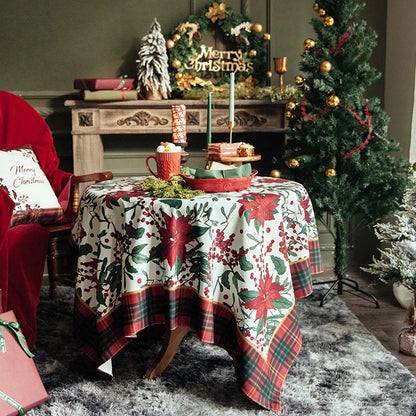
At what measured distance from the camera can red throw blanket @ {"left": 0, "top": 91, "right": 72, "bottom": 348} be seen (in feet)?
7.90

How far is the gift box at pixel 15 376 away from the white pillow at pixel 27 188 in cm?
92

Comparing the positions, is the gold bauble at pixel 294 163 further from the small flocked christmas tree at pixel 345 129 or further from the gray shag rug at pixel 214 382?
the gray shag rug at pixel 214 382

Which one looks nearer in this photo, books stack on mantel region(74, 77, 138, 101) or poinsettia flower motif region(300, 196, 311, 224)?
poinsettia flower motif region(300, 196, 311, 224)

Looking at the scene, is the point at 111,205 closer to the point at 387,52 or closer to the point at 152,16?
the point at 152,16

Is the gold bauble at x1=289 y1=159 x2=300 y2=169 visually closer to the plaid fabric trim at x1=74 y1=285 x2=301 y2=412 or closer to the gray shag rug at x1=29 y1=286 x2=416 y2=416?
the gray shag rug at x1=29 y1=286 x2=416 y2=416

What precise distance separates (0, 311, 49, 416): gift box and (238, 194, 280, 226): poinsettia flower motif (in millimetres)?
986

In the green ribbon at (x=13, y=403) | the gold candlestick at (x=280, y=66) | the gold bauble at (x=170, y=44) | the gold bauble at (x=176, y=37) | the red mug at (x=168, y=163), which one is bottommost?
the green ribbon at (x=13, y=403)

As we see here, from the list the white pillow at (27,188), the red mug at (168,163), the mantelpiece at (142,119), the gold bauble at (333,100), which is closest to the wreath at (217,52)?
the mantelpiece at (142,119)

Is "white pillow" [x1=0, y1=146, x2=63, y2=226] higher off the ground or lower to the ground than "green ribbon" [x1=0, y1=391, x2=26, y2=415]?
higher

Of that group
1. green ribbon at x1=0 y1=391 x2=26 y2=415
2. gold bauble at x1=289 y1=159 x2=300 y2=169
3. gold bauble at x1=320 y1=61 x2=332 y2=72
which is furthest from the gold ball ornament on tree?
green ribbon at x1=0 y1=391 x2=26 y2=415

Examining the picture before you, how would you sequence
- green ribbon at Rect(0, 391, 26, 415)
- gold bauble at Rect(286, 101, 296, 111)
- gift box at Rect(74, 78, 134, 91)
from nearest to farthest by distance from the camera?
1. green ribbon at Rect(0, 391, 26, 415)
2. gold bauble at Rect(286, 101, 296, 111)
3. gift box at Rect(74, 78, 134, 91)

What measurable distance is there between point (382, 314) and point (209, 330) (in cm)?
148

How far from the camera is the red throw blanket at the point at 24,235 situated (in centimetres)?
241

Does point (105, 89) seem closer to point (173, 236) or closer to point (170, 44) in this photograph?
point (170, 44)
